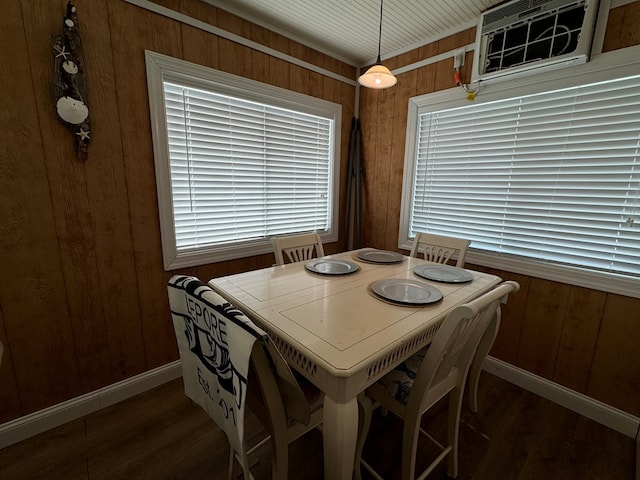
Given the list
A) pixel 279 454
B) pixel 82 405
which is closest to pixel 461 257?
pixel 279 454

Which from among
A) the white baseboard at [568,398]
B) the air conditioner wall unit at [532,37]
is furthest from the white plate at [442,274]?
the air conditioner wall unit at [532,37]

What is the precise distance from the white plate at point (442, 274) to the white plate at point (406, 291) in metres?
0.12

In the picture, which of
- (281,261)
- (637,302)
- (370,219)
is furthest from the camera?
(370,219)

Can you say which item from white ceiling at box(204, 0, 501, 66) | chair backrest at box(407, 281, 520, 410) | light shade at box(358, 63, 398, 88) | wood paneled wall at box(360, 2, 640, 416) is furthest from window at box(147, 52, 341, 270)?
chair backrest at box(407, 281, 520, 410)

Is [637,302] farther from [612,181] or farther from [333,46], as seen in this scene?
[333,46]

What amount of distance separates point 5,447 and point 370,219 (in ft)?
9.43

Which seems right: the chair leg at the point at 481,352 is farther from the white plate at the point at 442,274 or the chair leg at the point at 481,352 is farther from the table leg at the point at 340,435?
the table leg at the point at 340,435

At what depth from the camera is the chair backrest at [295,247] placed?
1.89 m

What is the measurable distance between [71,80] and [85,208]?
2.08ft

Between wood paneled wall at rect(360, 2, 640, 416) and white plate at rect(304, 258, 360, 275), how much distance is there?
1099 mm

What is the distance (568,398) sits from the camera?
177 cm

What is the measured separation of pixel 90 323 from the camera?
5.34 feet

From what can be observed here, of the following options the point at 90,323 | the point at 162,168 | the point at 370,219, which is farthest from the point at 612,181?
the point at 90,323

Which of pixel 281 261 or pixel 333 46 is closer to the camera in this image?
pixel 281 261
